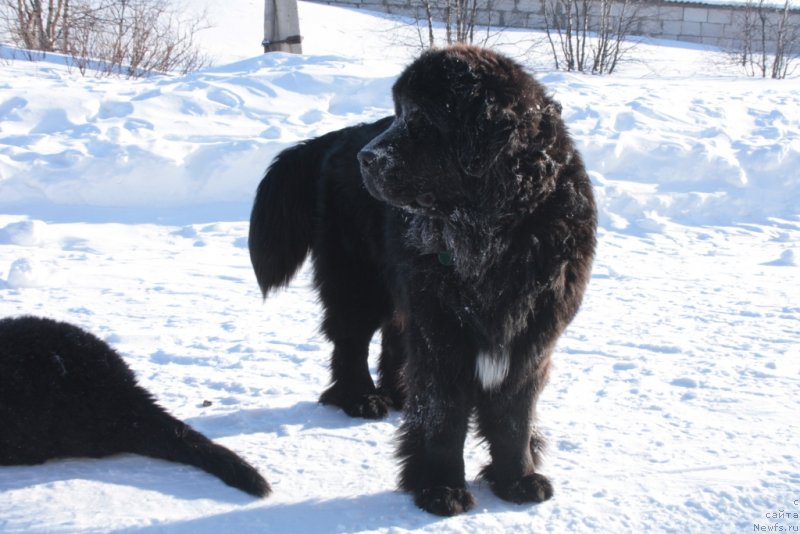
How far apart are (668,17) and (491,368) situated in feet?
61.6

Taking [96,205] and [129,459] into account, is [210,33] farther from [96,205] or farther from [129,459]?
[129,459]

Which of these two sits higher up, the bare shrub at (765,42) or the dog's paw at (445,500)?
the bare shrub at (765,42)

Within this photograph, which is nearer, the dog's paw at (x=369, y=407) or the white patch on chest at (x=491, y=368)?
the white patch on chest at (x=491, y=368)

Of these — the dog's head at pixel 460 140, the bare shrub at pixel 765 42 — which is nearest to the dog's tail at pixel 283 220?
the dog's head at pixel 460 140

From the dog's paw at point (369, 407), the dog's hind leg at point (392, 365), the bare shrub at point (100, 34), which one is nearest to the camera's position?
the dog's paw at point (369, 407)

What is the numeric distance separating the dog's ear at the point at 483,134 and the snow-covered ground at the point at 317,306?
1266mm

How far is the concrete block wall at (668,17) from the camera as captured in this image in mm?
17812

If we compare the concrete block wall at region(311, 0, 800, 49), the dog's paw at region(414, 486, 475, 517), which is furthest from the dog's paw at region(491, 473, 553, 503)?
the concrete block wall at region(311, 0, 800, 49)

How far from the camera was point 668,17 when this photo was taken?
19469 millimetres

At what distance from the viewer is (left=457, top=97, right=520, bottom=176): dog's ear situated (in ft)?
9.02

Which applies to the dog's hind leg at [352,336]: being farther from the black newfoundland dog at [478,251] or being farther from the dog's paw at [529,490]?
the dog's paw at [529,490]

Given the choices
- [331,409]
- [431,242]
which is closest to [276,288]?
[331,409]

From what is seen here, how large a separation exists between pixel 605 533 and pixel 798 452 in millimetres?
1112

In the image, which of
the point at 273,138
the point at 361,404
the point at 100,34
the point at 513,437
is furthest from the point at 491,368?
the point at 100,34
